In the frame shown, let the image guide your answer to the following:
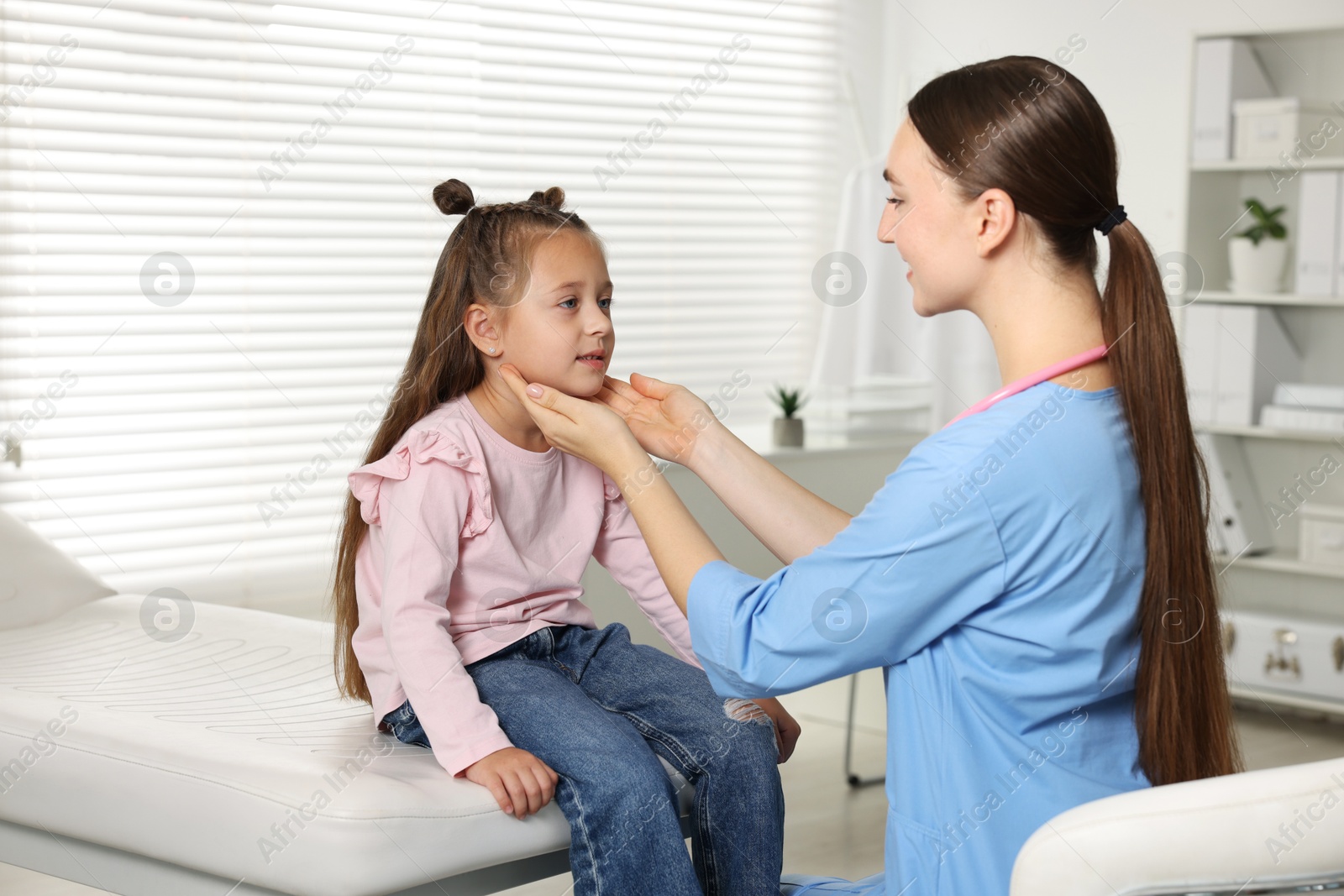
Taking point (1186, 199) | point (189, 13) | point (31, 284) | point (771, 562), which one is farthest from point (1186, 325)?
point (31, 284)

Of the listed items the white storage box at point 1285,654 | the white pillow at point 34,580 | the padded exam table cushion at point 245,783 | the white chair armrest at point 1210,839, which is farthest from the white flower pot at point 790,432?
the white chair armrest at point 1210,839

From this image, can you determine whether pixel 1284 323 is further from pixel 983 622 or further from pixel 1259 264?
pixel 983 622

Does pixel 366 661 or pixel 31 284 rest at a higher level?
pixel 31 284

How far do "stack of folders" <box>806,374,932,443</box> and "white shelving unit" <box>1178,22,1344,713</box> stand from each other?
2.58 ft

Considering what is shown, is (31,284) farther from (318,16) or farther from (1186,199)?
(1186,199)

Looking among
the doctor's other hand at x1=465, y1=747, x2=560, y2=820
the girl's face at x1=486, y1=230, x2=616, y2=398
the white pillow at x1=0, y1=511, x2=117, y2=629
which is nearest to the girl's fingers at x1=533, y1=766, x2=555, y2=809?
the doctor's other hand at x1=465, y1=747, x2=560, y2=820

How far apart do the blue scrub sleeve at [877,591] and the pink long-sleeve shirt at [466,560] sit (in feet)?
1.08

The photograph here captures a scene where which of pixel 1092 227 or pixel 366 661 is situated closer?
pixel 1092 227

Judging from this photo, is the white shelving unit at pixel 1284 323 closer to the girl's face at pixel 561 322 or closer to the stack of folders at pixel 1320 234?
the stack of folders at pixel 1320 234

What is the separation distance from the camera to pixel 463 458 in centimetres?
133

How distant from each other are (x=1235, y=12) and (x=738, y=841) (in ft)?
9.76

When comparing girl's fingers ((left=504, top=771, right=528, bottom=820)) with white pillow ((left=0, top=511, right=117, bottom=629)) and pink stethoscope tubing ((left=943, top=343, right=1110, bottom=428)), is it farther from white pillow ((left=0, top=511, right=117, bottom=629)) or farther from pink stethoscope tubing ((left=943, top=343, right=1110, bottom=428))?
white pillow ((left=0, top=511, right=117, bottom=629))

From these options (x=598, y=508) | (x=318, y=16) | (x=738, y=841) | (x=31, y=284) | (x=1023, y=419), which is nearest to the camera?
(x=1023, y=419)

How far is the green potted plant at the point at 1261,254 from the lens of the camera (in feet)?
10.6
